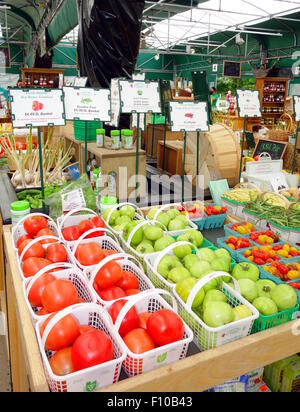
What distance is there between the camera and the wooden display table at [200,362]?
1036mm

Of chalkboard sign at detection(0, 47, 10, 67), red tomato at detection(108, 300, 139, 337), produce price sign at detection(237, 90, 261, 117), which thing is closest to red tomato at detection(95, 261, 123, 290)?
red tomato at detection(108, 300, 139, 337)

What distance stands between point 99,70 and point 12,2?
9.86 metres

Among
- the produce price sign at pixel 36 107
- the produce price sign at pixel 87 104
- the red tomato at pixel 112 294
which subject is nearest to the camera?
the red tomato at pixel 112 294

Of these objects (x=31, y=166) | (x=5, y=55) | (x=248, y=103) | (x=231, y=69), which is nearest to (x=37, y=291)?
(x=31, y=166)

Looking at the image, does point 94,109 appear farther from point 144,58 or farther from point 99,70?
point 144,58

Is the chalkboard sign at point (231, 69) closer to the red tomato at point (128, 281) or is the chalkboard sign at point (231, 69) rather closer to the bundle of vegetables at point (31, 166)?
the bundle of vegetables at point (31, 166)

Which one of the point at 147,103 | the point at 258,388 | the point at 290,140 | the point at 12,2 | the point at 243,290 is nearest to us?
the point at 243,290

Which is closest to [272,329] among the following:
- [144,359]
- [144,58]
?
[144,359]

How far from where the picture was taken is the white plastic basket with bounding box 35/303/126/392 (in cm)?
95

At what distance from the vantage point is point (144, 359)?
1.04 m

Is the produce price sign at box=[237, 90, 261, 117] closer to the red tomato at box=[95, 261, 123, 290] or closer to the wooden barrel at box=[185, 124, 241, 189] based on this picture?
the wooden barrel at box=[185, 124, 241, 189]

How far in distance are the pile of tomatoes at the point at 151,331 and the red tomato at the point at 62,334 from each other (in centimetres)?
15

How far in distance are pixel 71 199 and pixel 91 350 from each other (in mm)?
1179

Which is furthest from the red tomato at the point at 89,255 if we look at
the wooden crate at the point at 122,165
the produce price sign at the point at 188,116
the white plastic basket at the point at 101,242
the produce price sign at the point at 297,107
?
the produce price sign at the point at 297,107
